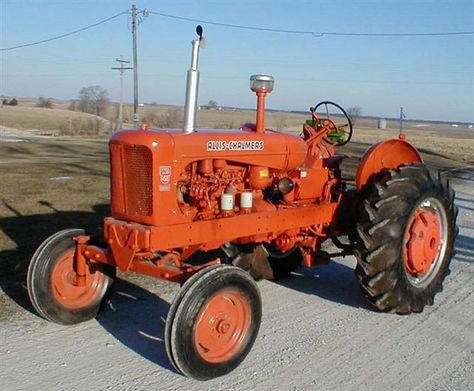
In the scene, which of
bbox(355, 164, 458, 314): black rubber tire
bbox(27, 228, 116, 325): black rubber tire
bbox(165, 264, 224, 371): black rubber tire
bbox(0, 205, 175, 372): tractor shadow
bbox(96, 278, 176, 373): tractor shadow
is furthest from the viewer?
bbox(355, 164, 458, 314): black rubber tire

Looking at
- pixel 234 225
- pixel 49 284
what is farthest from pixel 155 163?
pixel 49 284

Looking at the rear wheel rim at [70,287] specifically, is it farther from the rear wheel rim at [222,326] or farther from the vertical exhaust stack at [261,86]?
the vertical exhaust stack at [261,86]

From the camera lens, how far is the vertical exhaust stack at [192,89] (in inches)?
165

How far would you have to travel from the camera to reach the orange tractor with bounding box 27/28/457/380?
12.8 feet

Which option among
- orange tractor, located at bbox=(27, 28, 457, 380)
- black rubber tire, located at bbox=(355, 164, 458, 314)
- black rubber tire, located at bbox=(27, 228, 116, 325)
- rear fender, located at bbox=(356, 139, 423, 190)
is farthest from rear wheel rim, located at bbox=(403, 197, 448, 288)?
black rubber tire, located at bbox=(27, 228, 116, 325)

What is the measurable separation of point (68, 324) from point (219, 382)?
4.77 feet

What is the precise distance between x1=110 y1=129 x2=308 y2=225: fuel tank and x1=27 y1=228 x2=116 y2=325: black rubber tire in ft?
1.80

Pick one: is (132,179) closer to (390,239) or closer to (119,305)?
(119,305)

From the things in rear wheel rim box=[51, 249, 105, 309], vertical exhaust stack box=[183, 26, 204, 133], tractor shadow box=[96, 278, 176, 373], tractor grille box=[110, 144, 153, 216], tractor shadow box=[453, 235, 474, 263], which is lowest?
tractor shadow box=[453, 235, 474, 263]

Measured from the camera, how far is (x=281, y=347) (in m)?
4.28

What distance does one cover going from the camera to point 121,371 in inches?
148

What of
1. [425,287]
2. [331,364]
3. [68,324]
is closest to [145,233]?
[68,324]

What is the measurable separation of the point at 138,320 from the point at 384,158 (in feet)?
8.86

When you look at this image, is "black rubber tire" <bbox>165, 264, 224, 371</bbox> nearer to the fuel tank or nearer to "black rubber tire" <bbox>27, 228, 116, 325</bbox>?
the fuel tank
